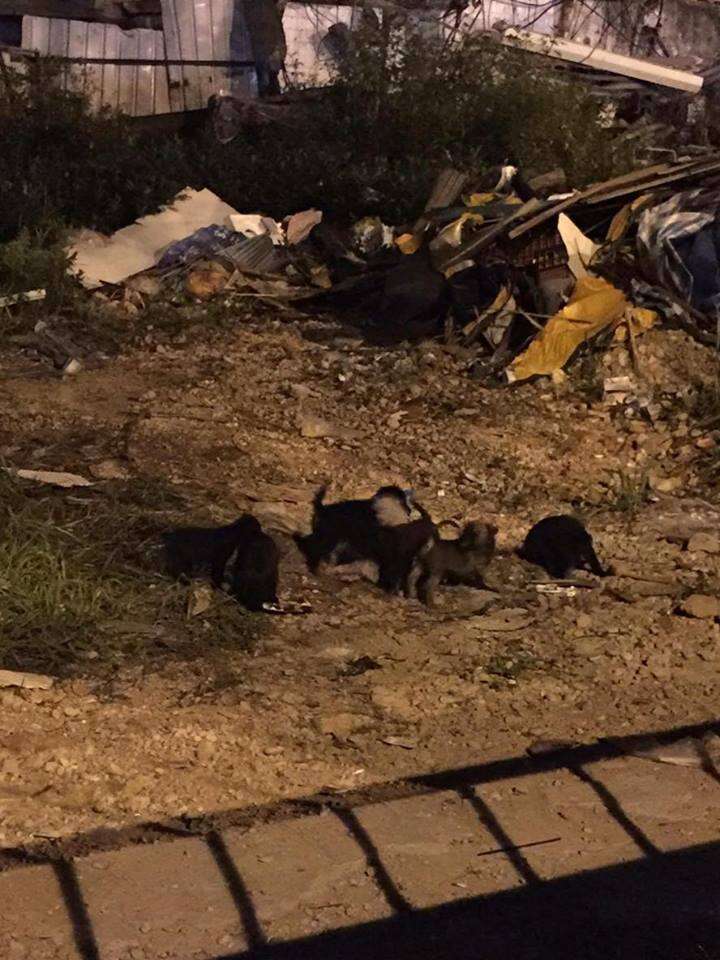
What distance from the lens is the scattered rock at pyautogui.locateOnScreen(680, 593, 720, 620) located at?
17.5 feet

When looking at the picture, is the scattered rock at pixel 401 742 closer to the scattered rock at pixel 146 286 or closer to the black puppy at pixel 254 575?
the black puppy at pixel 254 575

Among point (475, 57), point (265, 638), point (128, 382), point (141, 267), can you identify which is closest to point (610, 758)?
point (265, 638)

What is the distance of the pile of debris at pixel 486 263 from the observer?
7852mm

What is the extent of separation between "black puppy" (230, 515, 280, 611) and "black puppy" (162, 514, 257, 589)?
53mm

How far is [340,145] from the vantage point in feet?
36.0

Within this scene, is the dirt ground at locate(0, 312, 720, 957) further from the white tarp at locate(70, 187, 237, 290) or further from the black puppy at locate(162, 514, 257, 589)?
the white tarp at locate(70, 187, 237, 290)

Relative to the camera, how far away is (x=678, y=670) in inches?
192

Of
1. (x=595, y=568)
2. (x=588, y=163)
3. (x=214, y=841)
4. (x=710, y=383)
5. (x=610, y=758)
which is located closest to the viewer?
(x=214, y=841)

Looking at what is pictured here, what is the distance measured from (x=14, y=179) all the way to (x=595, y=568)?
6.18m

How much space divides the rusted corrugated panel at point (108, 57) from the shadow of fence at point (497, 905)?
407 inches

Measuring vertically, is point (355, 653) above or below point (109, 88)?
below

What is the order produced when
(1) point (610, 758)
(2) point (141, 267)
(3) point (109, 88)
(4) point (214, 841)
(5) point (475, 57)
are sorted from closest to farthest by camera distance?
(4) point (214, 841) < (1) point (610, 758) < (2) point (141, 267) < (5) point (475, 57) < (3) point (109, 88)

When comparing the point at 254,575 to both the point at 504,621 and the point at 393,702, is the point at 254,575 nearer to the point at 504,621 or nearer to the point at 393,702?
the point at 393,702

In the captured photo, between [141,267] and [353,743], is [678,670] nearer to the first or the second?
[353,743]
